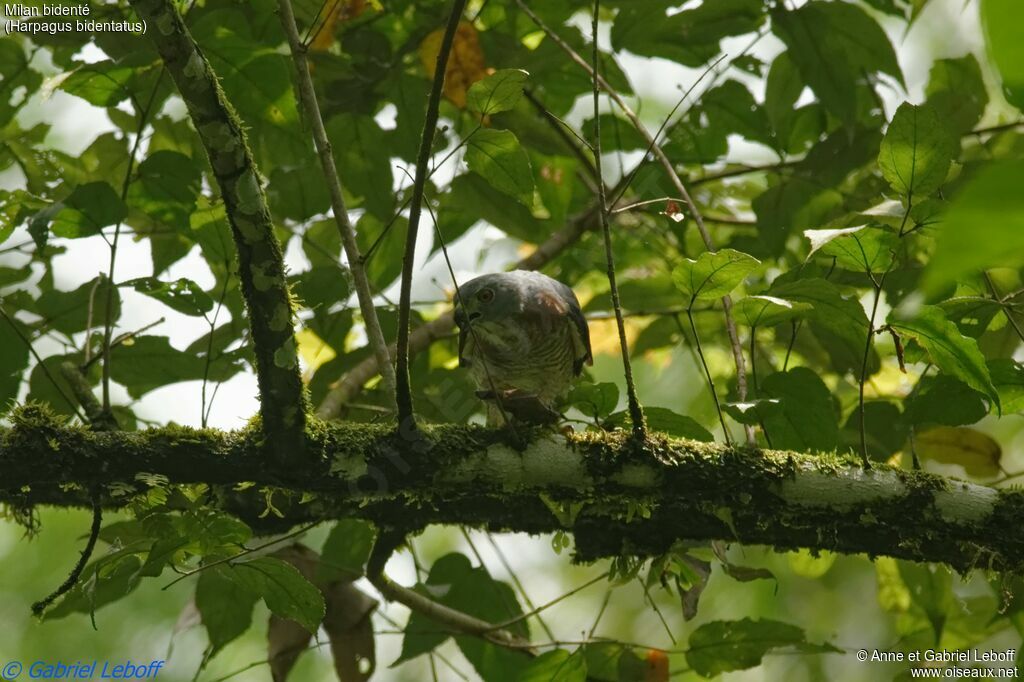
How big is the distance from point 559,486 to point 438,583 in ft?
3.13

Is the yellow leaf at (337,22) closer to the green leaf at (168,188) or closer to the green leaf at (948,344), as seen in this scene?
the green leaf at (168,188)

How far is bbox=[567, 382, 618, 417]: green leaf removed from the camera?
2518 mm

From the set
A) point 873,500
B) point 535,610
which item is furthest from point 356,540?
point 873,500

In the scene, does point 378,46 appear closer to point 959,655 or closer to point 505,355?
point 505,355

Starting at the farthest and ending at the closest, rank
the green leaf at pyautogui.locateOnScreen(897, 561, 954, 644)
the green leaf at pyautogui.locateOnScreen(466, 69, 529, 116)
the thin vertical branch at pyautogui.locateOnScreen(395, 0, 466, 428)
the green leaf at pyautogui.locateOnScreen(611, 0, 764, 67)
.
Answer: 1. the green leaf at pyautogui.locateOnScreen(897, 561, 954, 644)
2. the green leaf at pyautogui.locateOnScreen(611, 0, 764, 67)
3. the green leaf at pyautogui.locateOnScreen(466, 69, 529, 116)
4. the thin vertical branch at pyautogui.locateOnScreen(395, 0, 466, 428)

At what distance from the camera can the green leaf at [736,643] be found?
9.19ft

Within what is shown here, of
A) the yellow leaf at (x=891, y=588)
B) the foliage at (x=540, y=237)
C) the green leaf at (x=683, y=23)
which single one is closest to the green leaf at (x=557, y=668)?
the foliage at (x=540, y=237)

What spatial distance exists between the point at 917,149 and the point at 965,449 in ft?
4.83

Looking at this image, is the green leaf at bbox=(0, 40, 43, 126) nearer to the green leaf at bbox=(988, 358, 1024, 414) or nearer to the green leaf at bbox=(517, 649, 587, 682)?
the green leaf at bbox=(517, 649, 587, 682)

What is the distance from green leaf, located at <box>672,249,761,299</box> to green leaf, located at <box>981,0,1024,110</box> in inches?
52.6

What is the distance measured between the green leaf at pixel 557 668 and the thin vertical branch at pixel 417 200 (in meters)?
0.91

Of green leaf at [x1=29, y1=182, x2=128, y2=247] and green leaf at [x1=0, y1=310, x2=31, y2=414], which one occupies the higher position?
green leaf at [x1=29, y1=182, x2=128, y2=247]

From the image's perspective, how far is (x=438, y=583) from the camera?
3172 millimetres

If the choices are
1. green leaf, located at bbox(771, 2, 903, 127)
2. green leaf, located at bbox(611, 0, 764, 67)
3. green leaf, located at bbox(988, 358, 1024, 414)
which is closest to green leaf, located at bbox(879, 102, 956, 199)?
green leaf, located at bbox(988, 358, 1024, 414)
